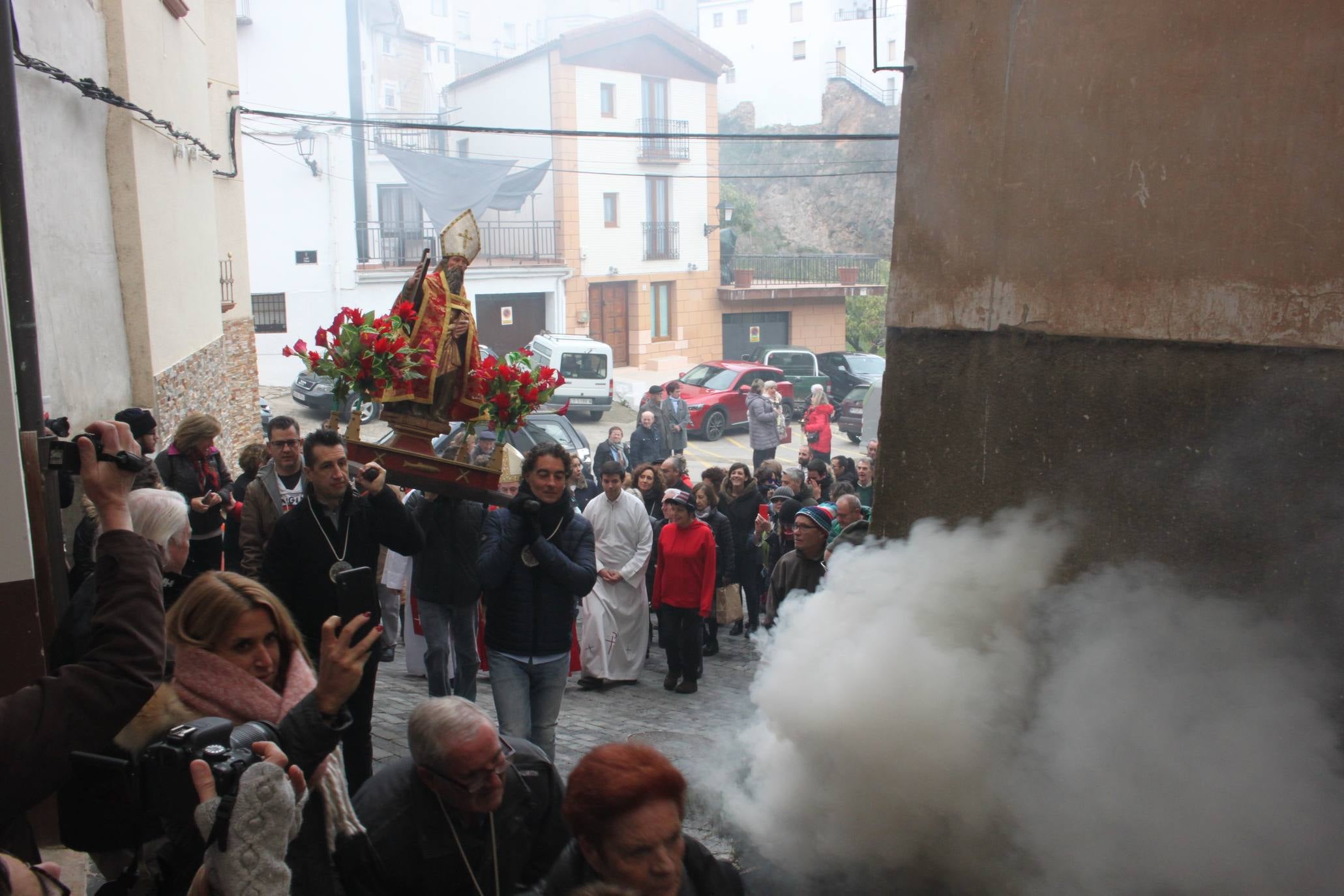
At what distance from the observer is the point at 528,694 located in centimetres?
515

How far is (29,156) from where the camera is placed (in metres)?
6.89

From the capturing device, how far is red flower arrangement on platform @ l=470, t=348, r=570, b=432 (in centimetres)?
660

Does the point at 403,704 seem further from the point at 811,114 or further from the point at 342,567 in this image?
the point at 811,114

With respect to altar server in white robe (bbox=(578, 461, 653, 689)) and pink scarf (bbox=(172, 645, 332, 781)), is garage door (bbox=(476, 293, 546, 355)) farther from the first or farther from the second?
pink scarf (bbox=(172, 645, 332, 781))

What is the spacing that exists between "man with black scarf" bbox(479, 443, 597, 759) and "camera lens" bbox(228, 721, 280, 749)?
2.47 m

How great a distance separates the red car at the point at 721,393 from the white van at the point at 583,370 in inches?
72.1

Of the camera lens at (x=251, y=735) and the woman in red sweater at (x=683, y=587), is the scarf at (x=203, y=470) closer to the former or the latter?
the woman in red sweater at (x=683, y=587)

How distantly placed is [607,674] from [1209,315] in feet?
17.8

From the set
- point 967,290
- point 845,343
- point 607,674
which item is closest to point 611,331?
point 845,343

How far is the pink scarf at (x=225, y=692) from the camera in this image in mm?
2666

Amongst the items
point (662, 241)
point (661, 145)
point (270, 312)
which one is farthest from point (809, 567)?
point (661, 145)

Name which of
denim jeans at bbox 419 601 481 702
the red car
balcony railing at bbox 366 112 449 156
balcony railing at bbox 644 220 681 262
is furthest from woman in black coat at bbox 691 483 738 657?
balcony railing at bbox 644 220 681 262

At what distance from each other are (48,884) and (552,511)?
328 cm

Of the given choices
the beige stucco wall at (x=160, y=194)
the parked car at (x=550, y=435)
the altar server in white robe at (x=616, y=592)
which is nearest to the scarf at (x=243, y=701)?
the altar server in white robe at (x=616, y=592)
